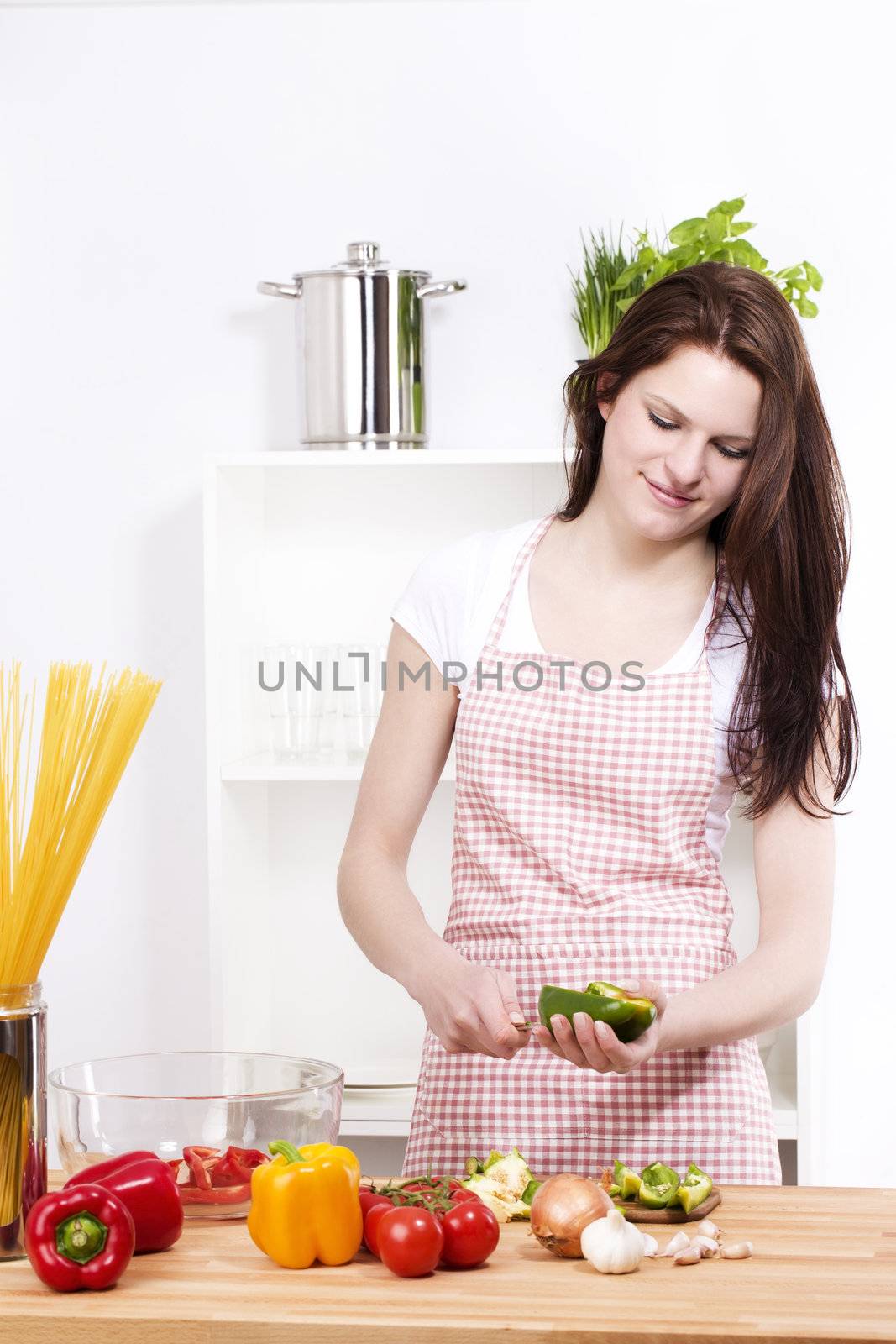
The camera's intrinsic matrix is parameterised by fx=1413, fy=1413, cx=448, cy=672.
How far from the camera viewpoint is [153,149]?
8.10ft

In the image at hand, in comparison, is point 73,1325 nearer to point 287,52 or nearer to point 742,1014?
point 742,1014

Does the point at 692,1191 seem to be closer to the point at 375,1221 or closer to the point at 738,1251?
the point at 738,1251

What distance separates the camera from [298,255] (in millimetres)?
2451

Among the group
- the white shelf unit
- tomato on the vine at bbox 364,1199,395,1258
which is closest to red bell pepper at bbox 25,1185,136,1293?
tomato on the vine at bbox 364,1199,395,1258

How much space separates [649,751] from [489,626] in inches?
8.5

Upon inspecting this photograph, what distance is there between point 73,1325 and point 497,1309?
0.85ft

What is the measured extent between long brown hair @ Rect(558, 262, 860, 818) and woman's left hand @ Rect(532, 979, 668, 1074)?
1.23ft

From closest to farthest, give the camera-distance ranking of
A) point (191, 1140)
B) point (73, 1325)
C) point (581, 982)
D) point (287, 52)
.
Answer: point (73, 1325) < point (191, 1140) < point (581, 982) < point (287, 52)

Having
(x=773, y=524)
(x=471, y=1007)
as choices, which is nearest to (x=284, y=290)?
(x=773, y=524)

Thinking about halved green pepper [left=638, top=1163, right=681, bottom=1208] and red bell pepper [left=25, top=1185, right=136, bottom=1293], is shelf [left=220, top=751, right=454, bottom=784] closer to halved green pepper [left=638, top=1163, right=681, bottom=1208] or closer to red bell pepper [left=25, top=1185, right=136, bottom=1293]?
halved green pepper [left=638, top=1163, right=681, bottom=1208]

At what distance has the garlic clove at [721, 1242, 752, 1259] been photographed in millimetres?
963

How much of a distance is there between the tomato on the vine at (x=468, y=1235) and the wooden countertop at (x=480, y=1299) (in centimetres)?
1

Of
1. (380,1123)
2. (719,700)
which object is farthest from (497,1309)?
(380,1123)

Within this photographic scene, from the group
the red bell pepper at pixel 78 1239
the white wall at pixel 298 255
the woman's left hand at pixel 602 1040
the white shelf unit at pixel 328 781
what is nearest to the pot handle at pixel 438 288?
the white wall at pixel 298 255
